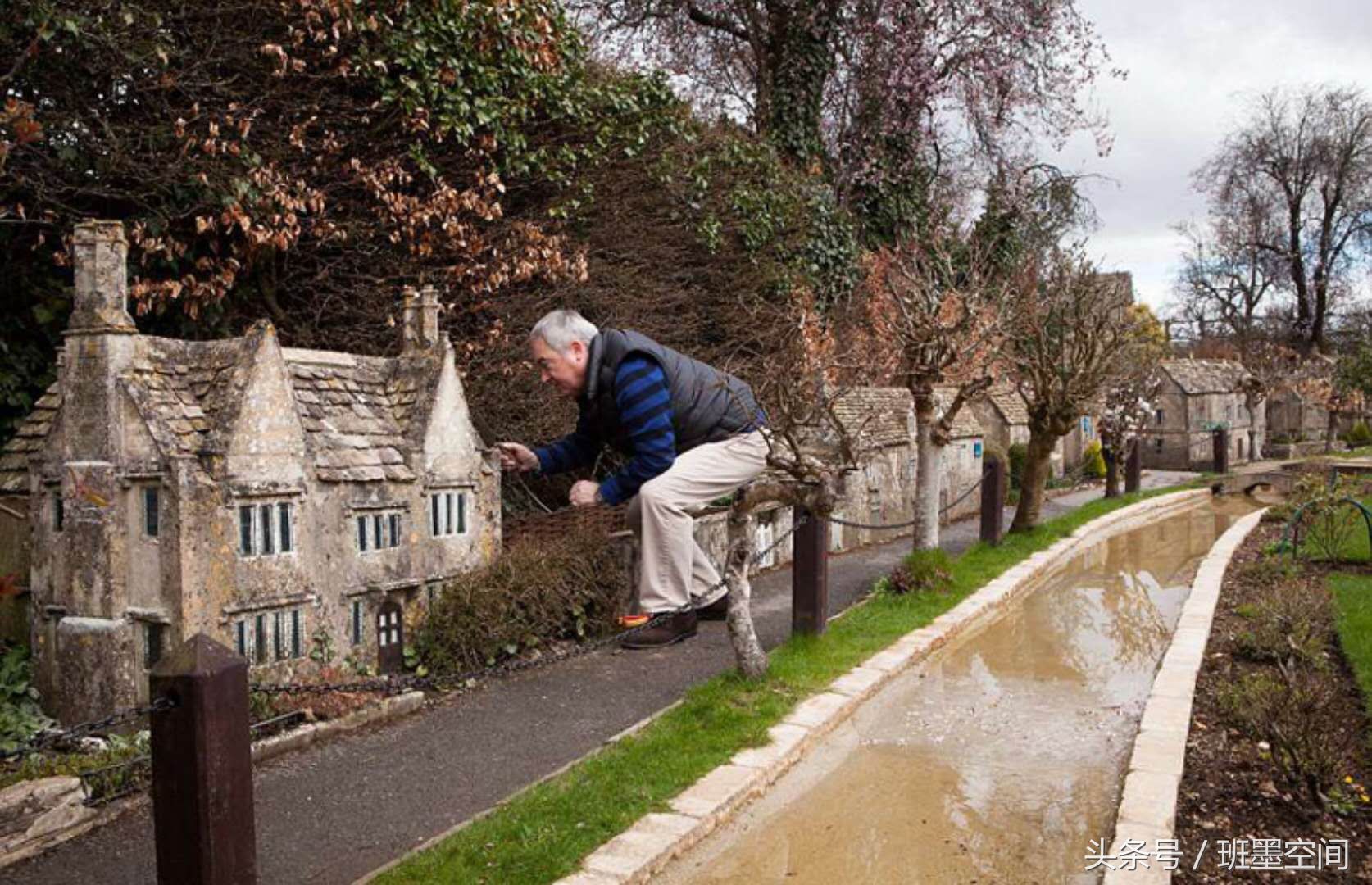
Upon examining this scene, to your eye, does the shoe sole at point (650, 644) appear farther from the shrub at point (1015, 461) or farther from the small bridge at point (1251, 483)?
the small bridge at point (1251, 483)

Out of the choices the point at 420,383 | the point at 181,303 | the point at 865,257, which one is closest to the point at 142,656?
the point at 420,383

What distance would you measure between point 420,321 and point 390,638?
2346mm

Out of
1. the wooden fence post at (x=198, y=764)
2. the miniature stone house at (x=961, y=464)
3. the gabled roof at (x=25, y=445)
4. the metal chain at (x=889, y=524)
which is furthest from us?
the miniature stone house at (x=961, y=464)

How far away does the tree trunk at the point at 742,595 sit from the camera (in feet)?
21.1

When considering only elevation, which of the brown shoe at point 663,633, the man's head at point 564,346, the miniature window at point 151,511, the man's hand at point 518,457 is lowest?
the brown shoe at point 663,633

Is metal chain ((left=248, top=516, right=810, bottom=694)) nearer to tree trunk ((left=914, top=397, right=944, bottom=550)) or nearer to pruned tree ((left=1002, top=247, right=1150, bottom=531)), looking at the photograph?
tree trunk ((left=914, top=397, right=944, bottom=550))

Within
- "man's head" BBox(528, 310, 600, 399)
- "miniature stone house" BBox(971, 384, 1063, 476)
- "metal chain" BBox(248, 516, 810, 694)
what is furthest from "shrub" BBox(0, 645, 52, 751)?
"miniature stone house" BBox(971, 384, 1063, 476)

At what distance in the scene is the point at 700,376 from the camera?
22.6 feet

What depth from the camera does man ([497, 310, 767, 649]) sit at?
253 inches

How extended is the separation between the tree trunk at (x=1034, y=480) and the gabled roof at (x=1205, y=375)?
70.4 feet

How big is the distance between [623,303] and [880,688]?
5.55 metres

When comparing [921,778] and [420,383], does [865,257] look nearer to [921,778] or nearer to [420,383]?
[420,383]

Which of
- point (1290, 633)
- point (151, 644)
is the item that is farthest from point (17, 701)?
point (1290, 633)

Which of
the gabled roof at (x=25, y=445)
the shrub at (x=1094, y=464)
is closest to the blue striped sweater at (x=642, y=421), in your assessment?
the gabled roof at (x=25, y=445)
